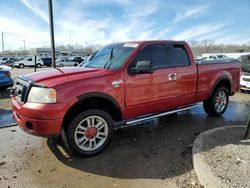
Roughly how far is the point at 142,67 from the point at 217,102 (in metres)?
3.14

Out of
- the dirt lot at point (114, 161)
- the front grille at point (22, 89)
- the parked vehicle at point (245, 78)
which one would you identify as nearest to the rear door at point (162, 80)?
the dirt lot at point (114, 161)

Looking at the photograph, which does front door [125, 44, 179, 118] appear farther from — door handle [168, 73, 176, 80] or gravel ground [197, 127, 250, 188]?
gravel ground [197, 127, 250, 188]

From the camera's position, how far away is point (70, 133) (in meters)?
4.07

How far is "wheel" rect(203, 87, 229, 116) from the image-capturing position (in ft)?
21.7

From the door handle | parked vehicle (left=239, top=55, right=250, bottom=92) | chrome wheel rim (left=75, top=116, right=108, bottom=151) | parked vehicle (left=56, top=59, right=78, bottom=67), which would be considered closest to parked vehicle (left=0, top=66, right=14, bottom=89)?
chrome wheel rim (left=75, top=116, right=108, bottom=151)

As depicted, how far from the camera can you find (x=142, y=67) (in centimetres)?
456

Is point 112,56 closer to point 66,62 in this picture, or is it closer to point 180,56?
point 180,56

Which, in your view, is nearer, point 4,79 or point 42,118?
point 42,118

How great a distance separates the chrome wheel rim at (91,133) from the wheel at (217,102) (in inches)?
132

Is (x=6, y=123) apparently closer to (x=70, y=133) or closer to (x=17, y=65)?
(x=70, y=133)

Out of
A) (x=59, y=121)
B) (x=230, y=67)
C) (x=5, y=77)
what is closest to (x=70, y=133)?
(x=59, y=121)

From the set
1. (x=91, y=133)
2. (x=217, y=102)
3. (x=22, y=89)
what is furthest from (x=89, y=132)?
(x=217, y=102)

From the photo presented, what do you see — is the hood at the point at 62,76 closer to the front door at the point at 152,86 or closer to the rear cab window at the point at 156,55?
the front door at the point at 152,86

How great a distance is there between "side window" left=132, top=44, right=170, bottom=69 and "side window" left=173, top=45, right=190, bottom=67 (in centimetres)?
Answer: 28
